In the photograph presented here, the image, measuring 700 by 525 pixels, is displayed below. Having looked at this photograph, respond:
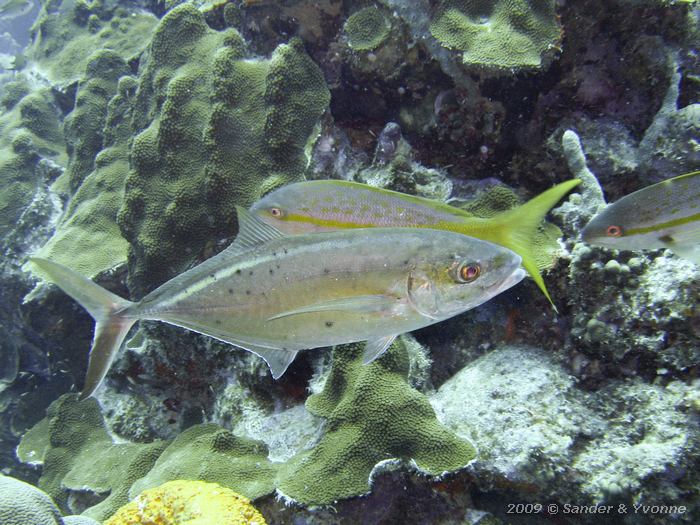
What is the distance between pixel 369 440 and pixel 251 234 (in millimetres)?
1692

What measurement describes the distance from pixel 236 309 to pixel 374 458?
1520 mm

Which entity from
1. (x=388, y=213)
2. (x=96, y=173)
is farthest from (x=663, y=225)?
(x=96, y=173)

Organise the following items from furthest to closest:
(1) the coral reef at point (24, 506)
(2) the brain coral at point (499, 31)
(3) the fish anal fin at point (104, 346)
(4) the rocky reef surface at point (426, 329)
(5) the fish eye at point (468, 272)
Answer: (2) the brain coral at point (499, 31) → (4) the rocky reef surface at point (426, 329) → (1) the coral reef at point (24, 506) → (3) the fish anal fin at point (104, 346) → (5) the fish eye at point (468, 272)

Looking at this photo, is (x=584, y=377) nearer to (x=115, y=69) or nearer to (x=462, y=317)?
(x=462, y=317)

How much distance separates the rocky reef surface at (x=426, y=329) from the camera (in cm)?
275

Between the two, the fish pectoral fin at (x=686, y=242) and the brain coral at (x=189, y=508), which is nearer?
the fish pectoral fin at (x=686, y=242)

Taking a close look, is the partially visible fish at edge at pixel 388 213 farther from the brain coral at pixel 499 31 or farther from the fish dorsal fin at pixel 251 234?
the brain coral at pixel 499 31

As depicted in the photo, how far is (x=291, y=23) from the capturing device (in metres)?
4.70

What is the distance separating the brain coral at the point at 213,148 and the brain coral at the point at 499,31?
1321 millimetres

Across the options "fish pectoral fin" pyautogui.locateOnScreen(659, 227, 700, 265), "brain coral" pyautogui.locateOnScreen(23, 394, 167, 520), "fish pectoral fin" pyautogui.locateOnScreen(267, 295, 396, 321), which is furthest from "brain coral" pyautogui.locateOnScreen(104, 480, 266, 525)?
"fish pectoral fin" pyautogui.locateOnScreen(659, 227, 700, 265)

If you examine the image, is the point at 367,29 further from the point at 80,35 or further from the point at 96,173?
the point at 80,35

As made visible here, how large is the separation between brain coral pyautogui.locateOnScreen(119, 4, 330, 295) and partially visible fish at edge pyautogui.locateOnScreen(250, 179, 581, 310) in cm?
124

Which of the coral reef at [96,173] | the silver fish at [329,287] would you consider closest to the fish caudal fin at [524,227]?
the silver fish at [329,287]

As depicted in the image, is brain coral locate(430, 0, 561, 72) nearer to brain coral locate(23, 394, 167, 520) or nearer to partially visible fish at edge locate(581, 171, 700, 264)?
partially visible fish at edge locate(581, 171, 700, 264)
